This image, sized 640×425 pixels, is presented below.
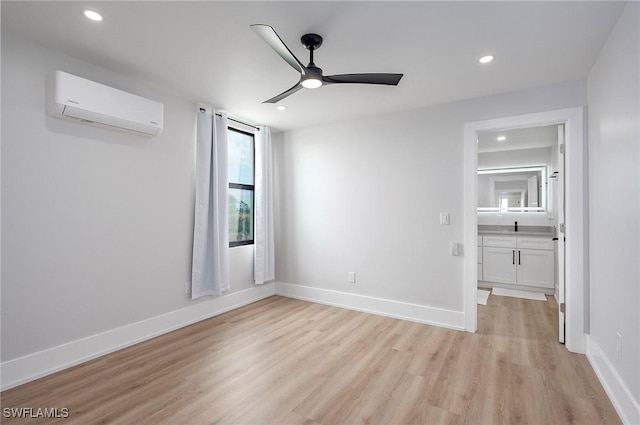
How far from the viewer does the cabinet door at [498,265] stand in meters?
5.00

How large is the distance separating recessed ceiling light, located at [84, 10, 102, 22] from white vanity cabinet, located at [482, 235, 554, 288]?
18.4ft

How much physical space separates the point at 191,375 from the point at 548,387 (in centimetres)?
264

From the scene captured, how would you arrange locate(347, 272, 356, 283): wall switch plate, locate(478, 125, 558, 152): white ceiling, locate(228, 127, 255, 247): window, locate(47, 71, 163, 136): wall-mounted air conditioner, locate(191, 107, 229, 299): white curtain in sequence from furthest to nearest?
1. locate(478, 125, 558, 152): white ceiling
2. locate(228, 127, 255, 247): window
3. locate(347, 272, 356, 283): wall switch plate
4. locate(191, 107, 229, 299): white curtain
5. locate(47, 71, 163, 136): wall-mounted air conditioner

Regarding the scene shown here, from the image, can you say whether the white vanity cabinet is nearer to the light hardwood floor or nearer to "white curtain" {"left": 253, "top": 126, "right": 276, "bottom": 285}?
the light hardwood floor

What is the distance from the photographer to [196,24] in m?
2.04

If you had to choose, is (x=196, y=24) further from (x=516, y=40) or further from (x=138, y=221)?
(x=516, y=40)

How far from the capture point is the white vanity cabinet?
4.73m

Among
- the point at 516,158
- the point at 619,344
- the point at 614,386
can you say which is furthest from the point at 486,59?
the point at 516,158

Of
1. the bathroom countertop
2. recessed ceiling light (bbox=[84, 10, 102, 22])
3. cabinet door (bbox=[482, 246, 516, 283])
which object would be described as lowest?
cabinet door (bbox=[482, 246, 516, 283])

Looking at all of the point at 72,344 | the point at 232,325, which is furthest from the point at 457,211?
the point at 72,344

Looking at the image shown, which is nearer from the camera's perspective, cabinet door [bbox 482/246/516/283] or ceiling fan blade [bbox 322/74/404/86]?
ceiling fan blade [bbox 322/74/404/86]

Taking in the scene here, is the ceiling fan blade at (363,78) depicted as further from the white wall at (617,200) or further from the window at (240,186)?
the window at (240,186)

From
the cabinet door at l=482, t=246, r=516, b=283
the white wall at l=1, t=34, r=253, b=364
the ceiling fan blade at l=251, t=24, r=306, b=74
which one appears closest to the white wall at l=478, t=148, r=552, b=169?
the cabinet door at l=482, t=246, r=516, b=283

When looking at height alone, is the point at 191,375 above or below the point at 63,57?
below
